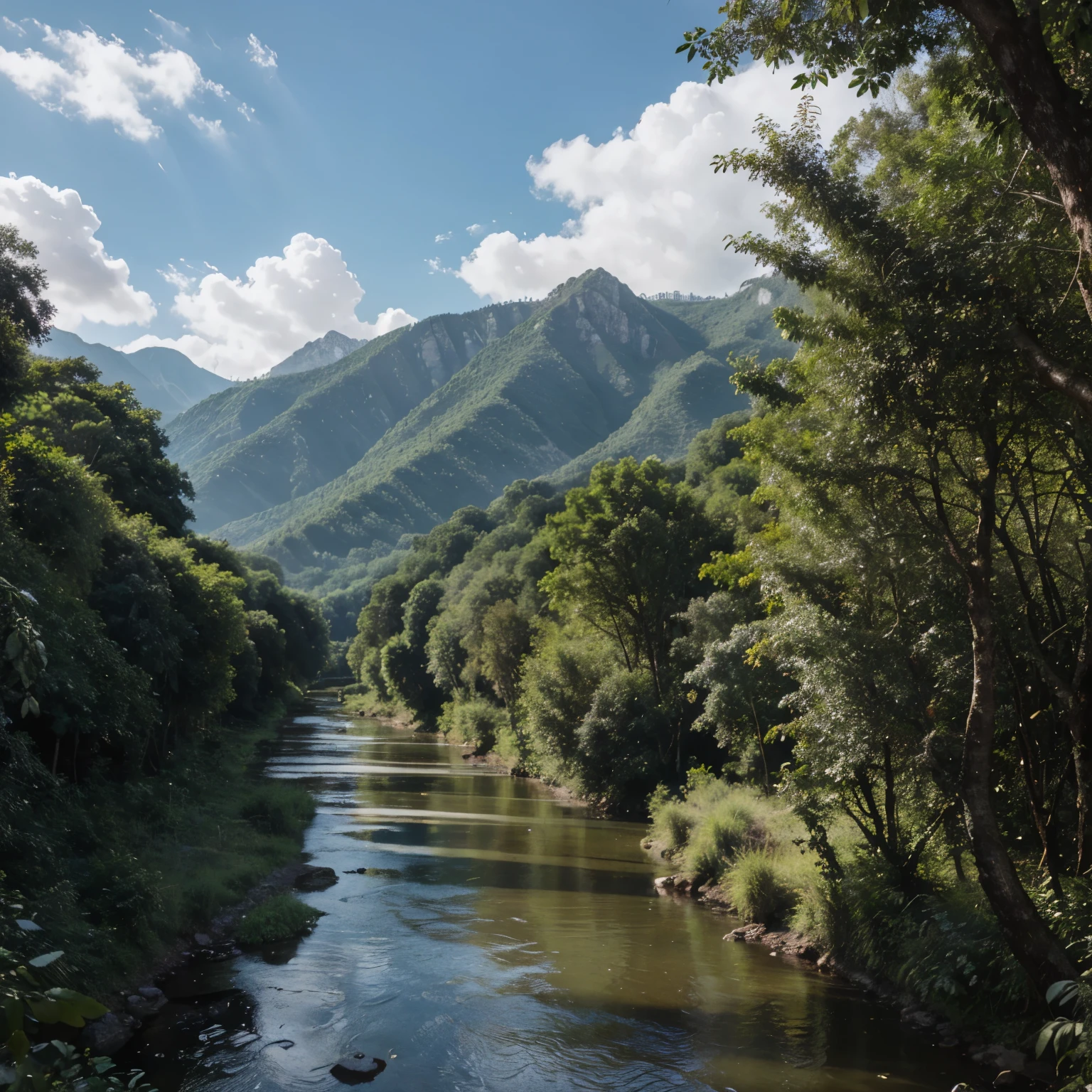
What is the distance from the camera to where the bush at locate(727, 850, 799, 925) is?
61.4 ft

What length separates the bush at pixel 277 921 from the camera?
1695cm

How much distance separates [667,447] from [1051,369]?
438ft

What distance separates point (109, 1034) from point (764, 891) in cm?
1348


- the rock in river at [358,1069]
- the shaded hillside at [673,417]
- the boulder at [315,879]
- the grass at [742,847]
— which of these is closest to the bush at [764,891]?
the grass at [742,847]

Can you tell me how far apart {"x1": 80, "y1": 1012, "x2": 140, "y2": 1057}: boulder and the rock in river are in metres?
3.22

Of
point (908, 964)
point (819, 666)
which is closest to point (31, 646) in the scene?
point (819, 666)

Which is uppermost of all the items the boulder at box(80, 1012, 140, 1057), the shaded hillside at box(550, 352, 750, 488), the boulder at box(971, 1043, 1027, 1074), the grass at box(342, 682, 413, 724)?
the shaded hillside at box(550, 352, 750, 488)

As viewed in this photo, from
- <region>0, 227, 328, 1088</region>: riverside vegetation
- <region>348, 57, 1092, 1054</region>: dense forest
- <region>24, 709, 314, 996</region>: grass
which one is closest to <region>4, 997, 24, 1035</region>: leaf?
<region>0, 227, 328, 1088</region>: riverside vegetation

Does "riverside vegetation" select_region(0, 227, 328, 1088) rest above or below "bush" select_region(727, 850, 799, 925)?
above

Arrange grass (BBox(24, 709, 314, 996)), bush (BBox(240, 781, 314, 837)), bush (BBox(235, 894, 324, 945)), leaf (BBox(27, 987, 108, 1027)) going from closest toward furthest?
1. leaf (BBox(27, 987, 108, 1027))
2. grass (BBox(24, 709, 314, 996))
3. bush (BBox(235, 894, 324, 945))
4. bush (BBox(240, 781, 314, 837))

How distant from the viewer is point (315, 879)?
2195cm

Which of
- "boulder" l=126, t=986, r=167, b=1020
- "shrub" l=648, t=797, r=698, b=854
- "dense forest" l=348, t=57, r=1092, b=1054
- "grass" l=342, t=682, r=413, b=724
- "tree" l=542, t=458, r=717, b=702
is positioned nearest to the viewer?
"dense forest" l=348, t=57, r=1092, b=1054

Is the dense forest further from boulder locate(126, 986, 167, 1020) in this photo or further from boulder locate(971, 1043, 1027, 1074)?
boulder locate(126, 986, 167, 1020)

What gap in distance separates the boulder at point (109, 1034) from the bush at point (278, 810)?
13737mm
